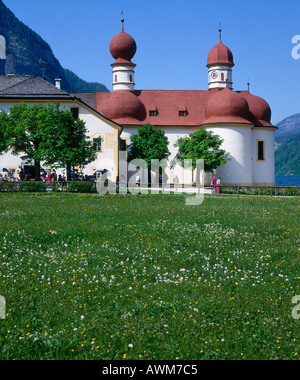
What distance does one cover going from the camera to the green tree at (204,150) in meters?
56.8

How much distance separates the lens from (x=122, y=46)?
2645 inches

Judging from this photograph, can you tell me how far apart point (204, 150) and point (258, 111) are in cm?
1531

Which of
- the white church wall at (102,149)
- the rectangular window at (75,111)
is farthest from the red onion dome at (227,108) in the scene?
the rectangular window at (75,111)

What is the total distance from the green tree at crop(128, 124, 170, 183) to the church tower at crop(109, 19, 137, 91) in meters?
11.1

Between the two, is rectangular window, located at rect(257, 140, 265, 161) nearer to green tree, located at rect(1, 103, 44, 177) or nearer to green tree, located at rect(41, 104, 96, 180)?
green tree, located at rect(41, 104, 96, 180)

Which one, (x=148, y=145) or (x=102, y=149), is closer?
(x=102, y=149)

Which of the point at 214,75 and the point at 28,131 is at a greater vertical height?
the point at 214,75

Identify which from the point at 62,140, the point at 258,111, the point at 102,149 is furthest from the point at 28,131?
the point at 258,111

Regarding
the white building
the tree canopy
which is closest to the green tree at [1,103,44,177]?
the tree canopy

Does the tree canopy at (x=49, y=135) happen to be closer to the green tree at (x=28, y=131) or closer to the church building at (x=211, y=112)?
the green tree at (x=28, y=131)

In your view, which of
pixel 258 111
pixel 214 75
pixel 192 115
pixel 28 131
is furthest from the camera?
pixel 214 75

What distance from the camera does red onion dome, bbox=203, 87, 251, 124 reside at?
62.2 metres

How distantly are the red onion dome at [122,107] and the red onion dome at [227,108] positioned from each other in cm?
976

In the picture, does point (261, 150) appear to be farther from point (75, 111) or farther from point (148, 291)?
point (148, 291)
